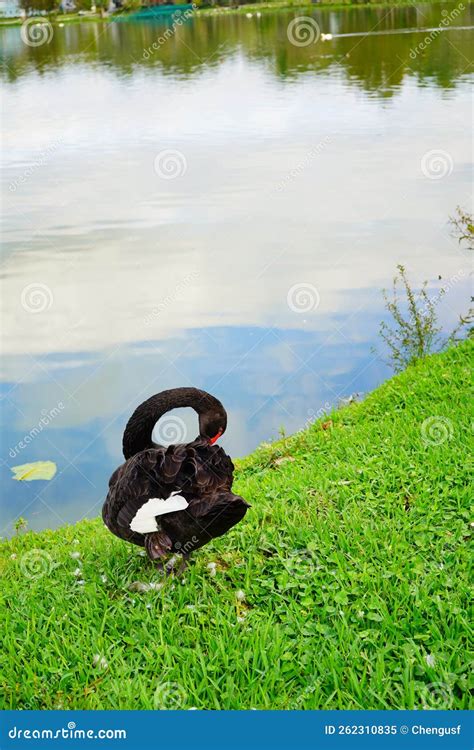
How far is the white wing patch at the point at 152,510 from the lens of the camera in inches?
139

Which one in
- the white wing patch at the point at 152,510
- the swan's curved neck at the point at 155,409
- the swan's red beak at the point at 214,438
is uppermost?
the swan's curved neck at the point at 155,409

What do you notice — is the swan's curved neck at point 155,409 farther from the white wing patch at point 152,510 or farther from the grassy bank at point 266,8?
the grassy bank at point 266,8

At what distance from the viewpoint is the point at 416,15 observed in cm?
4153

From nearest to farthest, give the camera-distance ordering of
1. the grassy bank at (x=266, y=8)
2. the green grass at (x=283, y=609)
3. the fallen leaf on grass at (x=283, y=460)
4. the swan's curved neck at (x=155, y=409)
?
1. the green grass at (x=283, y=609)
2. the swan's curved neck at (x=155, y=409)
3. the fallen leaf on grass at (x=283, y=460)
4. the grassy bank at (x=266, y=8)

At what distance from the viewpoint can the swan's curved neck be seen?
3754 mm

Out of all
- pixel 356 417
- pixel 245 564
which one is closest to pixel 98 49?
pixel 356 417

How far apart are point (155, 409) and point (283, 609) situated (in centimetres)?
112

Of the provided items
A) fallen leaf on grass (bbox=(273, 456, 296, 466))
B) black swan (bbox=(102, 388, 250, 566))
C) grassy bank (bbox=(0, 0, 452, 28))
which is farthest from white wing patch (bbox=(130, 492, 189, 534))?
grassy bank (bbox=(0, 0, 452, 28))

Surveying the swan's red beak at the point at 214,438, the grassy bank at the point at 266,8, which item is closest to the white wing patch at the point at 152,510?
the swan's red beak at the point at 214,438

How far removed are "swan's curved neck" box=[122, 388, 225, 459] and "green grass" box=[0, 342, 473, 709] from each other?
69cm

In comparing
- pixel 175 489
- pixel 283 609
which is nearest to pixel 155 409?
pixel 175 489

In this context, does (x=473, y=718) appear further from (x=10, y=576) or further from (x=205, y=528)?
(x=10, y=576)

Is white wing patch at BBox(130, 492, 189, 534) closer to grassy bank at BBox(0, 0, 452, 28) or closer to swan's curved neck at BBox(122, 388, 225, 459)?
swan's curved neck at BBox(122, 388, 225, 459)

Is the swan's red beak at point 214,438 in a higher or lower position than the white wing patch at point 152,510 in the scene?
higher
